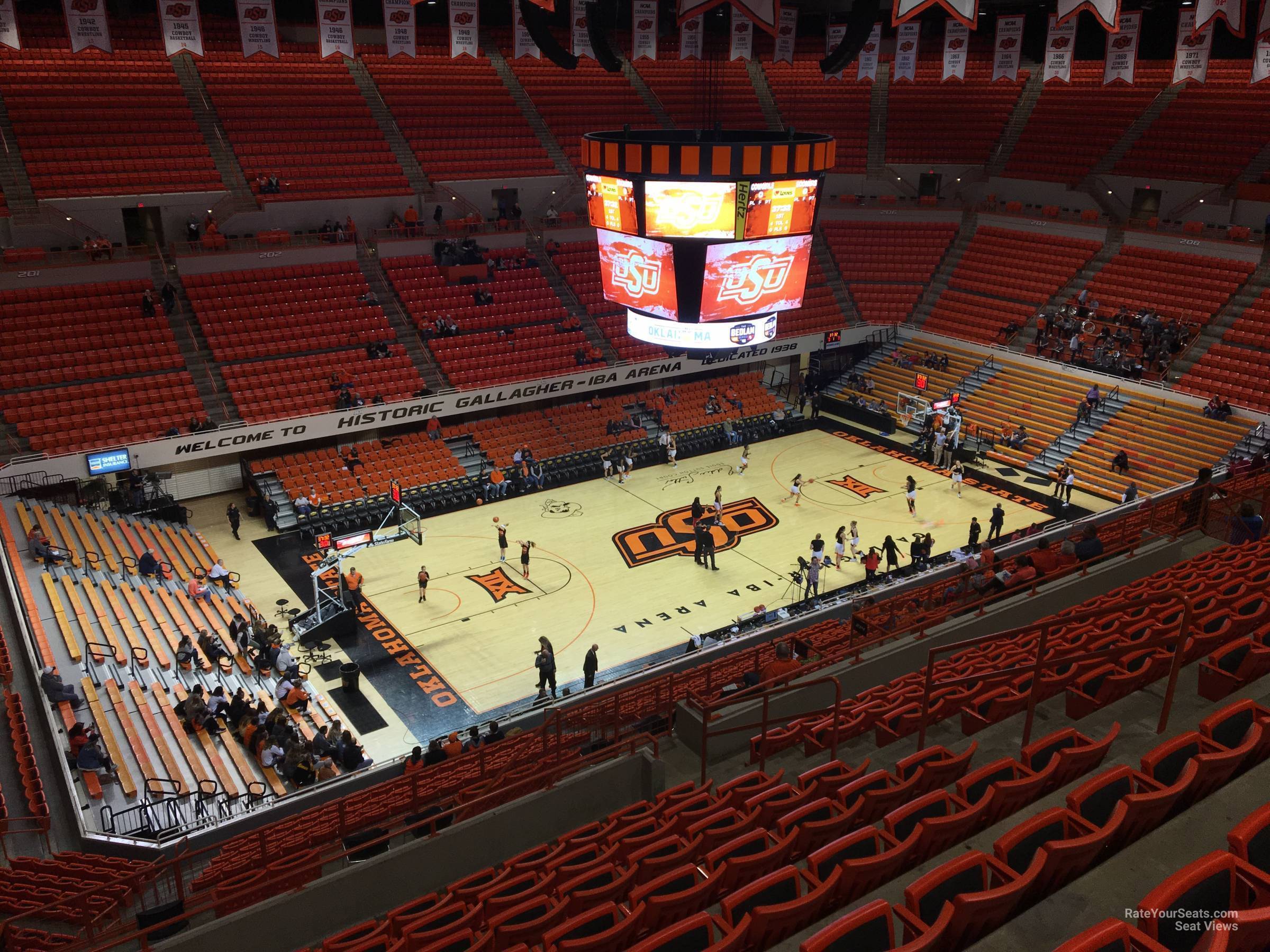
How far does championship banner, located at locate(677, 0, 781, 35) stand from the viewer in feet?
59.0

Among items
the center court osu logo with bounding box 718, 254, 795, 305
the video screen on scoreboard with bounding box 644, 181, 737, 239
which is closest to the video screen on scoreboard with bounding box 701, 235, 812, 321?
the center court osu logo with bounding box 718, 254, 795, 305

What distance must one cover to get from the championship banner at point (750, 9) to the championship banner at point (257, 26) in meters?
14.3

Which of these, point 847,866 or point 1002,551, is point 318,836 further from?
point 1002,551

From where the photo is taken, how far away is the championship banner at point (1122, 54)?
3059 cm

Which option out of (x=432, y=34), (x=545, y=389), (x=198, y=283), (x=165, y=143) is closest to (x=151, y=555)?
(x=198, y=283)

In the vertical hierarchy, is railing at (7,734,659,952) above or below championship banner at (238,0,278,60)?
below

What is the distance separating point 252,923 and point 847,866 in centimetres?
603

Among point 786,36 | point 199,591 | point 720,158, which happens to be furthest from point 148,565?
point 786,36

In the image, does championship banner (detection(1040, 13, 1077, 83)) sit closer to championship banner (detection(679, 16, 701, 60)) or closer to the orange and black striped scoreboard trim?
championship banner (detection(679, 16, 701, 60))

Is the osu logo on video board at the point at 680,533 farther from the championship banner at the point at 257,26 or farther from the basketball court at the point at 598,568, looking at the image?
the championship banner at the point at 257,26

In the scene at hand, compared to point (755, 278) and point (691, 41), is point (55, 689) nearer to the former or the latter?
point (755, 278)

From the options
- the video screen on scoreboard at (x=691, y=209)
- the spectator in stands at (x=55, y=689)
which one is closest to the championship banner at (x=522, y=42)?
the video screen on scoreboard at (x=691, y=209)

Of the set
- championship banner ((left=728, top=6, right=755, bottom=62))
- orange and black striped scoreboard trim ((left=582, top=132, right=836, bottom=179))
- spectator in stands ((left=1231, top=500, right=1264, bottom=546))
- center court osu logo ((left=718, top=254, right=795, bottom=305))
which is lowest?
spectator in stands ((left=1231, top=500, right=1264, bottom=546))

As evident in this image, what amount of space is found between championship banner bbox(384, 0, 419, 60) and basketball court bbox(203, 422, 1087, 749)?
14379mm
